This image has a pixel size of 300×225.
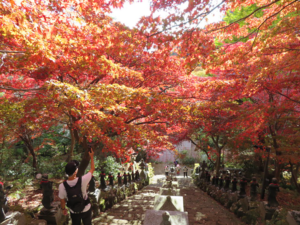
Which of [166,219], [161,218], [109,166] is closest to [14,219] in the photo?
[161,218]

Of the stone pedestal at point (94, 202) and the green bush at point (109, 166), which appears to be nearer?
the stone pedestal at point (94, 202)

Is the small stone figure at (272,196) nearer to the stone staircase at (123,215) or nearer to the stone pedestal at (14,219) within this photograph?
the stone staircase at (123,215)

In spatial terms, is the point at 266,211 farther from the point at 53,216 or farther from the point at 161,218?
the point at 53,216

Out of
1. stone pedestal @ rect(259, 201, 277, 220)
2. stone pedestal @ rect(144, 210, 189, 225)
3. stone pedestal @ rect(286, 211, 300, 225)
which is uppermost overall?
stone pedestal @ rect(144, 210, 189, 225)

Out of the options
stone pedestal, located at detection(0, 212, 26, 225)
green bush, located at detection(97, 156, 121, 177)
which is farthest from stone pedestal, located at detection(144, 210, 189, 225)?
green bush, located at detection(97, 156, 121, 177)

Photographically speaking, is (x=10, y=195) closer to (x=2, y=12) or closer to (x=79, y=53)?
(x=79, y=53)

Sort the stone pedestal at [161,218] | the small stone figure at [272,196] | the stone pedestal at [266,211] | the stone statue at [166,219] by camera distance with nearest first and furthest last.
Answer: the stone statue at [166,219] < the stone pedestal at [161,218] < the stone pedestal at [266,211] < the small stone figure at [272,196]

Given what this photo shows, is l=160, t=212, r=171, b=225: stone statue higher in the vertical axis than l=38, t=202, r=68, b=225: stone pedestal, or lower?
higher

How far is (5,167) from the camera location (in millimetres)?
10203

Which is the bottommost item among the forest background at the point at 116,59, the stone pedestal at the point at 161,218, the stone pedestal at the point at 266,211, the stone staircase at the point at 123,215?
the stone staircase at the point at 123,215

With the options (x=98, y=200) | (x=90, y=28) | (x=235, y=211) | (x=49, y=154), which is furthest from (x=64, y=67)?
(x=49, y=154)

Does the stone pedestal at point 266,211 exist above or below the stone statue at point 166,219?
below

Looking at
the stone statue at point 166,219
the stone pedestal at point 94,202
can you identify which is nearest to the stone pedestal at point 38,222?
the stone pedestal at point 94,202

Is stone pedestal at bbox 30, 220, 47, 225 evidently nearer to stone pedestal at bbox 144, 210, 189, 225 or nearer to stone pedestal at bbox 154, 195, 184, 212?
stone pedestal at bbox 144, 210, 189, 225
